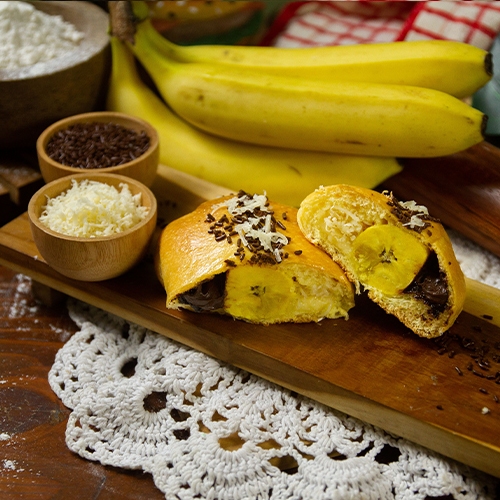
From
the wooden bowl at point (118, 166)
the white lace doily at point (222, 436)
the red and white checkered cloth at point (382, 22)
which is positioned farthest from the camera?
the red and white checkered cloth at point (382, 22)

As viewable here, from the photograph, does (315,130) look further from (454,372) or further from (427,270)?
(454,372)

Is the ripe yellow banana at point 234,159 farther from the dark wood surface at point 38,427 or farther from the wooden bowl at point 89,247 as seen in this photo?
the dark wood surface at point 38,427

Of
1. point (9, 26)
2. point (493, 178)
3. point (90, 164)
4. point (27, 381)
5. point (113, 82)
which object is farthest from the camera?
point (113, 82)

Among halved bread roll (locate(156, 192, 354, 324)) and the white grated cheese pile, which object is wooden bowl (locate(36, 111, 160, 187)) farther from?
halved bread roll (locate(156, 192, 354, 324))

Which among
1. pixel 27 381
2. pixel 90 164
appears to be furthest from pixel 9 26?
pixel 27 381

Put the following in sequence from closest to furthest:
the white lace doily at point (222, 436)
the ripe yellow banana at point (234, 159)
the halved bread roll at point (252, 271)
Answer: the white lace doily at point (222, 436)
the halved bread roll at point (252, 271)
the ripe yellow banana at point (234, 159)

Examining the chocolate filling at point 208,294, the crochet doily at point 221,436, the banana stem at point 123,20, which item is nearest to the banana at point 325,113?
the banana stem at point 123,20

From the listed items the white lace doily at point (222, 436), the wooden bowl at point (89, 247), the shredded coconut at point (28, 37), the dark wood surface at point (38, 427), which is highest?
the shredded coconut at point (28, 37)

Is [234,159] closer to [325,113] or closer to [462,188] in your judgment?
[325,113]
